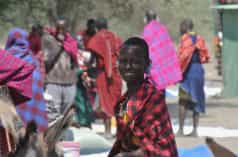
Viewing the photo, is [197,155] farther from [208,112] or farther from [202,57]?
[208,112]

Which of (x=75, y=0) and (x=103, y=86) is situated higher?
(x=75, y=0)

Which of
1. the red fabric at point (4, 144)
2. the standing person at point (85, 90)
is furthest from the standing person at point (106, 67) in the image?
the red fabric at point (4, 144)

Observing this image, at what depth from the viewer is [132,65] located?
15.2 feet

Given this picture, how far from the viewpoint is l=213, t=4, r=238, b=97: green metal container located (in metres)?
19.3

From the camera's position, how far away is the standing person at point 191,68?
469 inches

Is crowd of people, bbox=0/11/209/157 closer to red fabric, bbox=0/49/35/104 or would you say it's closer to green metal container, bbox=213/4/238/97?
red fabric, bbox=0/49/35/104

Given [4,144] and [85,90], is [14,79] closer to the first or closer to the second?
[4,144]

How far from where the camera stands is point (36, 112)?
27.2 feet

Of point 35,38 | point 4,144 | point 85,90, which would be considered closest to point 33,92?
point 4,144

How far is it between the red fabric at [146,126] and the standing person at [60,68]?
243 inches

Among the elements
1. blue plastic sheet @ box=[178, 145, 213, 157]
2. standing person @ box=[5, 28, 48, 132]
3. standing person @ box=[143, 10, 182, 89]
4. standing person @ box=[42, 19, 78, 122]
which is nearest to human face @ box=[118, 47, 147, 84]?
standing person @ box=[5, 28, 48, 132]

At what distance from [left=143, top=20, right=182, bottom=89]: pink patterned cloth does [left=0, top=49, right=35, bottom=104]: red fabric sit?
6227 millimetres

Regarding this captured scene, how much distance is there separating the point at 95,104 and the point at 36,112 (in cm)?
480

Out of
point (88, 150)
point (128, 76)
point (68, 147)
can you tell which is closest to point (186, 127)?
point (88, 150)
